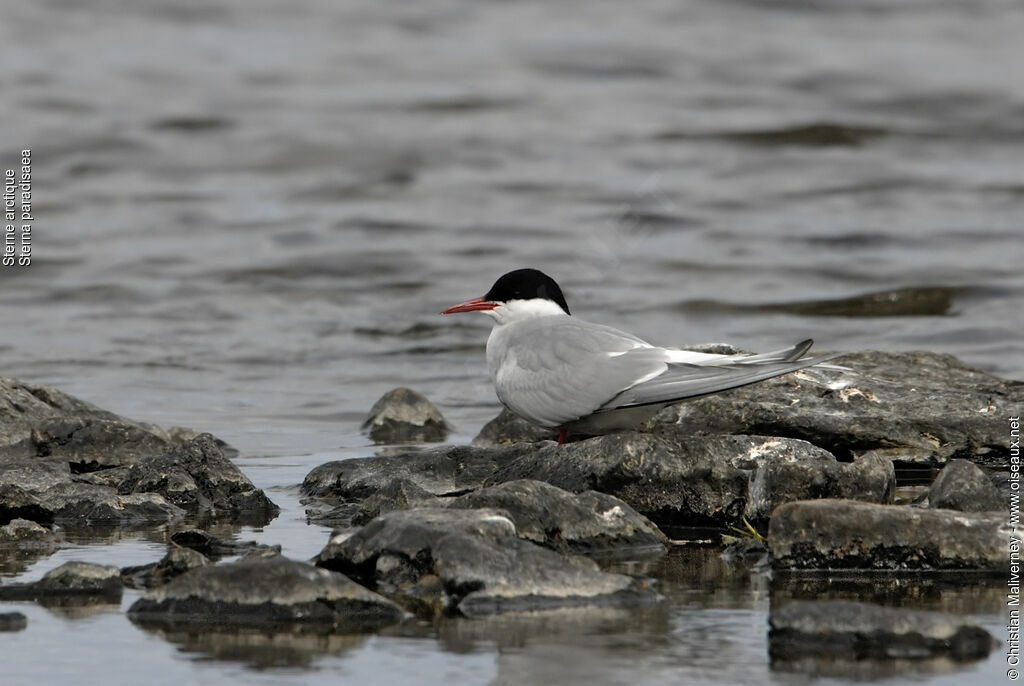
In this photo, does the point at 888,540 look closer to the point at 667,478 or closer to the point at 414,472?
the point at 667,478

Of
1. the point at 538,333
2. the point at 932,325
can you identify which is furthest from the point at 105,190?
the point at 538,333

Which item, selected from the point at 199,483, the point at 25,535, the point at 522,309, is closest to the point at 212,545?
the point at 25,535

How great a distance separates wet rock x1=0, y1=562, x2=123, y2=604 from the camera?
373 cm

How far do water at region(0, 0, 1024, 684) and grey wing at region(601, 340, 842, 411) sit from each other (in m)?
0.74

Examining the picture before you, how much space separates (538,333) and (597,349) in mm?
313

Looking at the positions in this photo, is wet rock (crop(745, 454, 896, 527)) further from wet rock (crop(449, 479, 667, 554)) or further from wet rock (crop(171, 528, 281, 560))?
wet rock (crop(171, 528, 281, 560))

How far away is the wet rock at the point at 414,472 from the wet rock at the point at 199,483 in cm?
29

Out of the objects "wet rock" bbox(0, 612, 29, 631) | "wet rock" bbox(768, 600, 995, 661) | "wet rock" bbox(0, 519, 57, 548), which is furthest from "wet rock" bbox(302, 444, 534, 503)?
"wet rock" bbox(768, 600, 995, 661)

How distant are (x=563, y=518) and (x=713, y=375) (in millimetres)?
875

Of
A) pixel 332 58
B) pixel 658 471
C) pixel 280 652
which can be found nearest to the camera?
pixel 280 652

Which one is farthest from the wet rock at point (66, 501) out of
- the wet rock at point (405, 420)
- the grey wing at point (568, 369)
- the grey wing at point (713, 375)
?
the wet rock at point (405, 420)

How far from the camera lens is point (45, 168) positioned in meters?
15.8

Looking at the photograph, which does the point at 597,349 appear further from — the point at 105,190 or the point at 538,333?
the point at 105,190

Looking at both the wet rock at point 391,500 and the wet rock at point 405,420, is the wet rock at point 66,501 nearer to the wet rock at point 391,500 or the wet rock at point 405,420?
the wet rock at point 391,500
